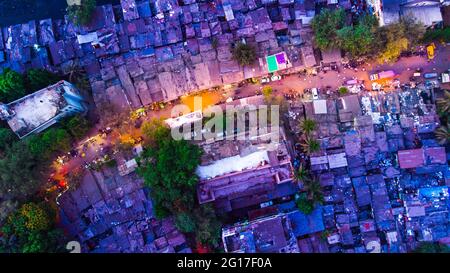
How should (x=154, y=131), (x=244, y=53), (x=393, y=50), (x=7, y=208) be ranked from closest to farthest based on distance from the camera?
(x=7, y=208) < (x=154, y=131) < (x=393, y=50) < (x=244, y=53)

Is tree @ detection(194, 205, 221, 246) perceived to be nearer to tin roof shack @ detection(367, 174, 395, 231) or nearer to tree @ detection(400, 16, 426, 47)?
tin roof shack @ detection(367, 174, 395, 231)

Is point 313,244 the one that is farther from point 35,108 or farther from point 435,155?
point 35,108

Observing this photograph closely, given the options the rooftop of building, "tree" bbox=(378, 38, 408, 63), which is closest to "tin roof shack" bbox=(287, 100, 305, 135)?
"tree" bbox=(378, 38, 408, 63)

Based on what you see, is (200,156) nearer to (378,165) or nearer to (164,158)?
(164,158)

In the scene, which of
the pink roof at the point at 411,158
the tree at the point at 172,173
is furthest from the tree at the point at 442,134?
the tree at the point at 172,173

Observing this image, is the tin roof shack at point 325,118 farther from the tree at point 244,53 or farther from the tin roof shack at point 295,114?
the tree at point 244,53

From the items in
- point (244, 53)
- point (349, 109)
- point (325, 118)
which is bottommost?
point (325, 118)

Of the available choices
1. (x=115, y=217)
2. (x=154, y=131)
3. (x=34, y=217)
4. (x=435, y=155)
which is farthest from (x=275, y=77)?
(x=34, y=217)
